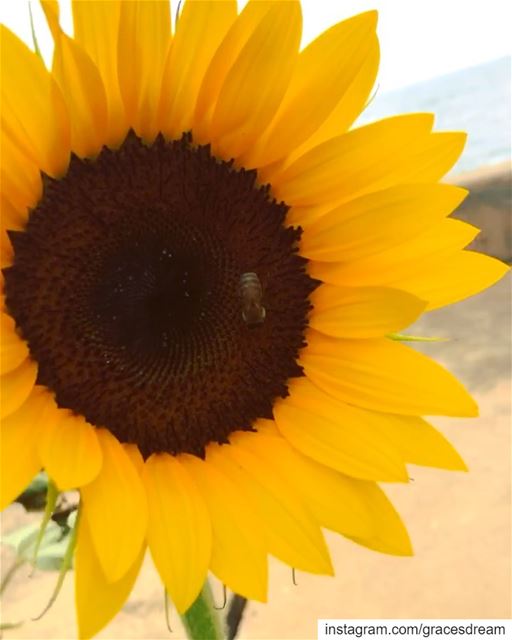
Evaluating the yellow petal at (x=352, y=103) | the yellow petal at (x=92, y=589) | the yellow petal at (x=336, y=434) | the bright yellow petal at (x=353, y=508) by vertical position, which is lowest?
the yellow petal at (x=92, y=589)

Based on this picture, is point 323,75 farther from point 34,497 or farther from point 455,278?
point 34,497

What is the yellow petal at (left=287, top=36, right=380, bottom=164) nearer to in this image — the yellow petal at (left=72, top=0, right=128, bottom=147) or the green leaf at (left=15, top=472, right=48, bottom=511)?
the yellow petal at (left=72, top=0, right=128, bottom=147)

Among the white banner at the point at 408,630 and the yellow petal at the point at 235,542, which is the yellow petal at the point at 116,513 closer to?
the yellow petal at the point at 235,542

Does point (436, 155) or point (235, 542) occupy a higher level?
point (436, 155)

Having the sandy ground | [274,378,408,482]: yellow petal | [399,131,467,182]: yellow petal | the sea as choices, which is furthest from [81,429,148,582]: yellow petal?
the sea

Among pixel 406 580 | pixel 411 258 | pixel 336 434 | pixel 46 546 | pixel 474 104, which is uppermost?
pixel 474 104

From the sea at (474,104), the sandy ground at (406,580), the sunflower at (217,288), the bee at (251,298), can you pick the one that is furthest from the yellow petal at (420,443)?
the sea at (474,104)

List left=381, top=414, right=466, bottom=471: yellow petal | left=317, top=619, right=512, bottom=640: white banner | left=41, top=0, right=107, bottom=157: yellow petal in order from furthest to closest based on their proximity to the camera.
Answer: left=317, top=619, right=512, bottom=640: white banner, left=381, top=414, right=466, bottom=471: yellow petal, left=41, top=0, right=107, bottom=157: yellow petal

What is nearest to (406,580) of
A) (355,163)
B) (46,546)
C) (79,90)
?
(46,546)
